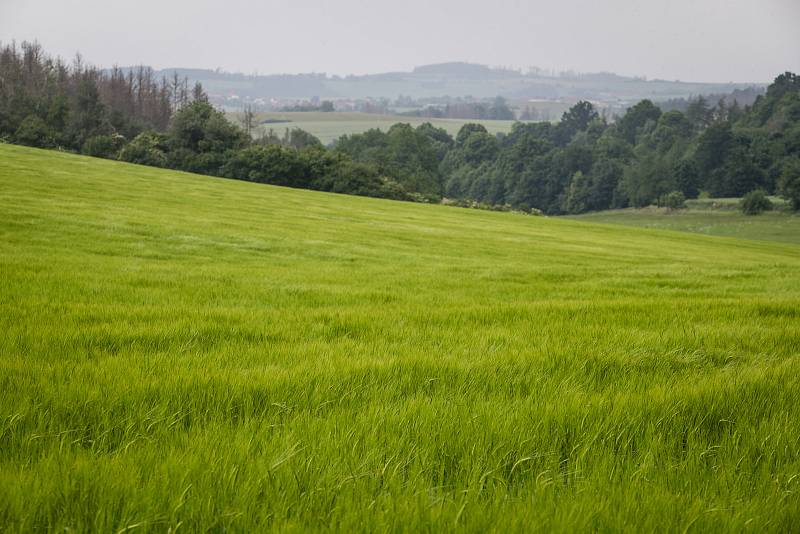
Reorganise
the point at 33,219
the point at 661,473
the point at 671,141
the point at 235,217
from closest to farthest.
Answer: the point at 661,473 → the point at 33,219 → the point at 235,217 → the point at 671,141

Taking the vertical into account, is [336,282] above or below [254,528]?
below

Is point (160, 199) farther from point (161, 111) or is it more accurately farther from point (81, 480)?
point (161, 111)

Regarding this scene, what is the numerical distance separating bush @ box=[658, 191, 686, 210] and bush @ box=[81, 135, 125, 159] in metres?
109

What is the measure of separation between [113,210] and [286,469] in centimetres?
2064

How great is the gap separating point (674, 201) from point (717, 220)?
14.6 m

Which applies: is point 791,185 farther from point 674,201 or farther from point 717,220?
point 674,201

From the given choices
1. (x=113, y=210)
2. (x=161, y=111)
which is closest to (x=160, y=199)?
(x=113, y=210)

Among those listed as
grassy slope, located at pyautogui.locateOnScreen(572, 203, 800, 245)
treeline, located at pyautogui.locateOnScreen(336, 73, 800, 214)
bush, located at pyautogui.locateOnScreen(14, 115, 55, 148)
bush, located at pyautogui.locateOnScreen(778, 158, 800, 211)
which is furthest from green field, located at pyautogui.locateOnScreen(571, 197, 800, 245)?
bush, located at pyautogui.locateOnScreen(14, 115, 55, 148)

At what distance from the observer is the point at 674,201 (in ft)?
406

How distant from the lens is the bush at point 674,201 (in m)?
124

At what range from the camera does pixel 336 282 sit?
10.6m

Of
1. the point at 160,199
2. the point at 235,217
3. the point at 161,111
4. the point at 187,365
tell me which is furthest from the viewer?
the point at 161,111

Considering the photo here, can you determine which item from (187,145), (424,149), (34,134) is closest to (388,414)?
(34,134)

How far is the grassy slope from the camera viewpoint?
94812mm
